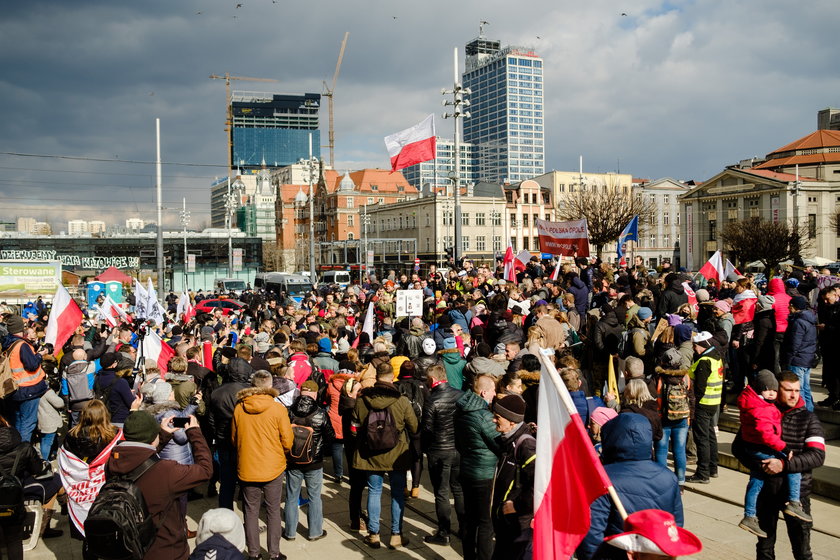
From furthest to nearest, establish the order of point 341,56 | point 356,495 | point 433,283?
1. point 341,56
2. point 433,283
3. point 356,495

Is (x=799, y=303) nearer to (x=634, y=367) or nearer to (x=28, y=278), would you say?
(x=634, y=367)

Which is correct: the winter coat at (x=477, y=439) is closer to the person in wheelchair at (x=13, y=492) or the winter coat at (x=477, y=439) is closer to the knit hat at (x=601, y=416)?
the knit hat at (x=601, y=416)

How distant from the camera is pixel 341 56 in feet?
556

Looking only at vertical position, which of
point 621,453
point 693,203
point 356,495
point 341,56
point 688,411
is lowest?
point 356,495

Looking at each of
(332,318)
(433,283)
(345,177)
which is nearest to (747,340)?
(332,318)

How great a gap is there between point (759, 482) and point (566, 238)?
1455 cm

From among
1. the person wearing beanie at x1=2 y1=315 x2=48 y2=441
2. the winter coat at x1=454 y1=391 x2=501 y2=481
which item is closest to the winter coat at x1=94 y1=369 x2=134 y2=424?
the person wearing beanie at x1=2 y1=315 x2=48 y2=441

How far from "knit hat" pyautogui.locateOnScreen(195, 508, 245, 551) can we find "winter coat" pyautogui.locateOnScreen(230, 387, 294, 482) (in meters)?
2.42

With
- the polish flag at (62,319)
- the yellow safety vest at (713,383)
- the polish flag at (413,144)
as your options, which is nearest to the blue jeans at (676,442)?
the yellow safety vest at (713,383)

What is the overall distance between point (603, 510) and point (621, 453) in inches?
15.4

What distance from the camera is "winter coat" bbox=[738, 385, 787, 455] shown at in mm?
5926

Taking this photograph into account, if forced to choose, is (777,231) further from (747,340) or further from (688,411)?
(688,411)

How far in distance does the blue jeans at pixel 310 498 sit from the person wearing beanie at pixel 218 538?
3105mm

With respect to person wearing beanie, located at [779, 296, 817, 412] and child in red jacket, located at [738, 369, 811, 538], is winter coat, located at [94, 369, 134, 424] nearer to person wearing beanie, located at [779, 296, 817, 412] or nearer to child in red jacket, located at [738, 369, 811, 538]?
child in red jacket, located at [738, 369, 811, 538]
